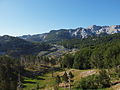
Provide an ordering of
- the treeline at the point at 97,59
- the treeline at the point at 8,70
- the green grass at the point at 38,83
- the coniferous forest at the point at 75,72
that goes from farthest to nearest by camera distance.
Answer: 1. the treeline at the point at 97,59
2. the green grass at the point at 38,83
3. the treeline at the point at 8,70
4. the coniferous forest at the point at 75,72

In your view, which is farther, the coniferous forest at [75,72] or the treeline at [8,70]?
the treeline at [8,70]

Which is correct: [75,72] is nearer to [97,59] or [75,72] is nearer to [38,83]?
[97,59]

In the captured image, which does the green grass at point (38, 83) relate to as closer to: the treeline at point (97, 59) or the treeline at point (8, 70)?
the treeline at point (8, 70)

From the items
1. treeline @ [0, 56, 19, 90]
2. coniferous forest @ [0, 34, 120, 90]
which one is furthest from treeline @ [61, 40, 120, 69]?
treeline @ [0, 56, 19, 90]

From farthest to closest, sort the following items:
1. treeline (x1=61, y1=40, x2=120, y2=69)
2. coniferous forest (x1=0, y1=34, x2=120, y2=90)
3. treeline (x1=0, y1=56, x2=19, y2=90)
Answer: treeline (x1=61, y1=40, x2=120, y2=69) → treeline (x1=0, y1=56, x2=19, y2=90) → coniferous forest (x1=0, y1=34, x2=120, y2=90)

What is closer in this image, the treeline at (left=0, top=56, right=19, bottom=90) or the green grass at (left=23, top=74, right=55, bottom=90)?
the treeline at (left=0, top=56, right=19, bottom=90)

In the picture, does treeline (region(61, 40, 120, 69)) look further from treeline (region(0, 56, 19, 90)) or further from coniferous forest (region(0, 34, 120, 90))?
treeline (region(0, 56, 19, 90))

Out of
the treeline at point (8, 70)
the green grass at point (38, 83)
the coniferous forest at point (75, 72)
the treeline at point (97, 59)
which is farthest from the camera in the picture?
the treeline at point (97, 59)

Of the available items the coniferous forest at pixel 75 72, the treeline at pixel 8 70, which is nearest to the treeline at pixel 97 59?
the coniferous forest at pixel 75 72

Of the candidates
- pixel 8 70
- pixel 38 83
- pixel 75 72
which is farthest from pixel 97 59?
pixel 8 70

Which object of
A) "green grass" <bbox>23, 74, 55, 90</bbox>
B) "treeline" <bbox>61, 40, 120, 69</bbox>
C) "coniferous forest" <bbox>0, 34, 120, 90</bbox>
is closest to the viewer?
"coniferous forest" <bbox>0, 34, 120, 90</bbox>

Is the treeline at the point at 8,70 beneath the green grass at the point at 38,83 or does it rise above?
above

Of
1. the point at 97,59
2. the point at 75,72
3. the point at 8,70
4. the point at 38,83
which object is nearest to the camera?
the point at 38,83

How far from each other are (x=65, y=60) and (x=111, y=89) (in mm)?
95280
